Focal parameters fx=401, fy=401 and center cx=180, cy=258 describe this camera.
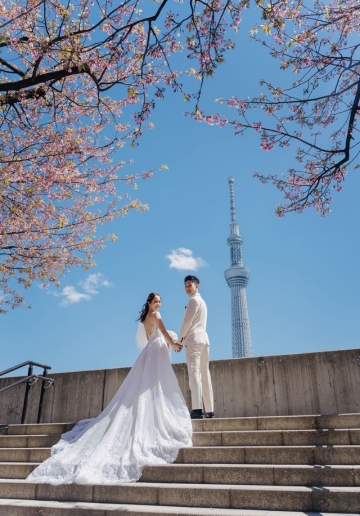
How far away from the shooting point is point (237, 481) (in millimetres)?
3768

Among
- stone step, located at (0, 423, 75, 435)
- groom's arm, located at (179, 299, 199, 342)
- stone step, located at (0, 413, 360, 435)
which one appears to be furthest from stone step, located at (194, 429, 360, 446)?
stone step, located at (0, 423, 75, 435)

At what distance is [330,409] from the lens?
20.3 ft

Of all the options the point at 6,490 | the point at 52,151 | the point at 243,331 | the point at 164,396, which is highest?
the point at 243,331

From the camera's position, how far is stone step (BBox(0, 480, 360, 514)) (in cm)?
321

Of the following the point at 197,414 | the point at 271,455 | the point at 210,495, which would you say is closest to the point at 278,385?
the point at 197,414

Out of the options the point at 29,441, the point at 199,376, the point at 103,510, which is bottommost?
the point at 103,510

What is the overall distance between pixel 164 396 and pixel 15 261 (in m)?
5.54

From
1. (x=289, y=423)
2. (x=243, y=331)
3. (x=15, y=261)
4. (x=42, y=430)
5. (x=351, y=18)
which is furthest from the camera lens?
(x=243, y=331)

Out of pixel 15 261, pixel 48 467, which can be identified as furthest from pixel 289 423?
pixel 15 261

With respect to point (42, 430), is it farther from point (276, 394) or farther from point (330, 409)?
point (330, 409)

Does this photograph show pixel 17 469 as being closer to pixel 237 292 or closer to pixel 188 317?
pixel 188 317

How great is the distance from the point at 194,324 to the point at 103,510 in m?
2.60

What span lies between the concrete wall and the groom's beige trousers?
4.81 ft

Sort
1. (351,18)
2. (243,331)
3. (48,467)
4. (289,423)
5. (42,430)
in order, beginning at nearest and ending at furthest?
(48,467), (289,423), (351,18), (42,430), (243,331)
